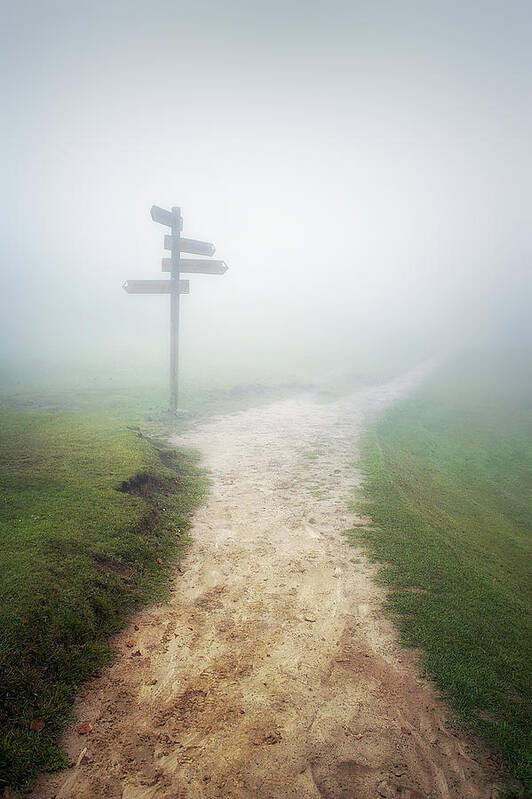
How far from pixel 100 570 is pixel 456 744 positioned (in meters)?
4.93

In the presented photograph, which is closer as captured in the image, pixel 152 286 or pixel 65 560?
pixel 65 560

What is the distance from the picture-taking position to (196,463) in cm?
1277

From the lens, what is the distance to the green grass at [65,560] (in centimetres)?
370

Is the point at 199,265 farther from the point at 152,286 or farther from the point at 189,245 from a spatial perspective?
the point at 152,286

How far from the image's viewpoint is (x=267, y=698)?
4.24m

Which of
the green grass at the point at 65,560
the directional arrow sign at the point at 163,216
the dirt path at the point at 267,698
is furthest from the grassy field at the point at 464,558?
the directional arrow sign at the point at 163,216

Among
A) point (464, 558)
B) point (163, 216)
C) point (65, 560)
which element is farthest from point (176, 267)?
point (464, 558)

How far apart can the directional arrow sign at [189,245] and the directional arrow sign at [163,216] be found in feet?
1.98

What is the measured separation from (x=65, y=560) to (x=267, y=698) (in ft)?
11.2

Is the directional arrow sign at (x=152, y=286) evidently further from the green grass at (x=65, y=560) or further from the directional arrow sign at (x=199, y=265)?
the green grass at (x=65, y=560)

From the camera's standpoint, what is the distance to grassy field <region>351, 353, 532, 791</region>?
14.2ft

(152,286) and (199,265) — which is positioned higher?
(199,265)

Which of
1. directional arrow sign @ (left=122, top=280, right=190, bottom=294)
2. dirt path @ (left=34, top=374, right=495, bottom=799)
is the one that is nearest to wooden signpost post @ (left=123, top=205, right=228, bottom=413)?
directional arrow sign @ (left=122, top=280, right=190, bottom=294)

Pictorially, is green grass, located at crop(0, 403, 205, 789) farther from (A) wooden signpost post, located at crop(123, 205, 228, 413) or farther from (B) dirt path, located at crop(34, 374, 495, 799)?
(A) wooden signpost post, located at crop(123, 205, 228, 413)
